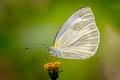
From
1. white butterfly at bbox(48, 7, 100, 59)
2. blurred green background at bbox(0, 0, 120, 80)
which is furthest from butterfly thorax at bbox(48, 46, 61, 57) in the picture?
blurred green background at bbox(0, 0, 120, 80)

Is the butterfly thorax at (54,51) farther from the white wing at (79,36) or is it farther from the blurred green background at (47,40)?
the blurred green background at (47,40)

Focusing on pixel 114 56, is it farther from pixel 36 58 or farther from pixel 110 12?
pixel 36 58

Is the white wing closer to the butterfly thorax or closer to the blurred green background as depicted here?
the butterfly thorax

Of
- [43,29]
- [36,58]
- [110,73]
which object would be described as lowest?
[110,73]

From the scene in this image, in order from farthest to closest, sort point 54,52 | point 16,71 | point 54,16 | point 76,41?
1. point 54,16
2. point 16,71
3. point 76,41
4. point 54,52

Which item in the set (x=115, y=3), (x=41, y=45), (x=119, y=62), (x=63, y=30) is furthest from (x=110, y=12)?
(x=63, y=30)

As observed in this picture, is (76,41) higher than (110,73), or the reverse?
(76,41)
